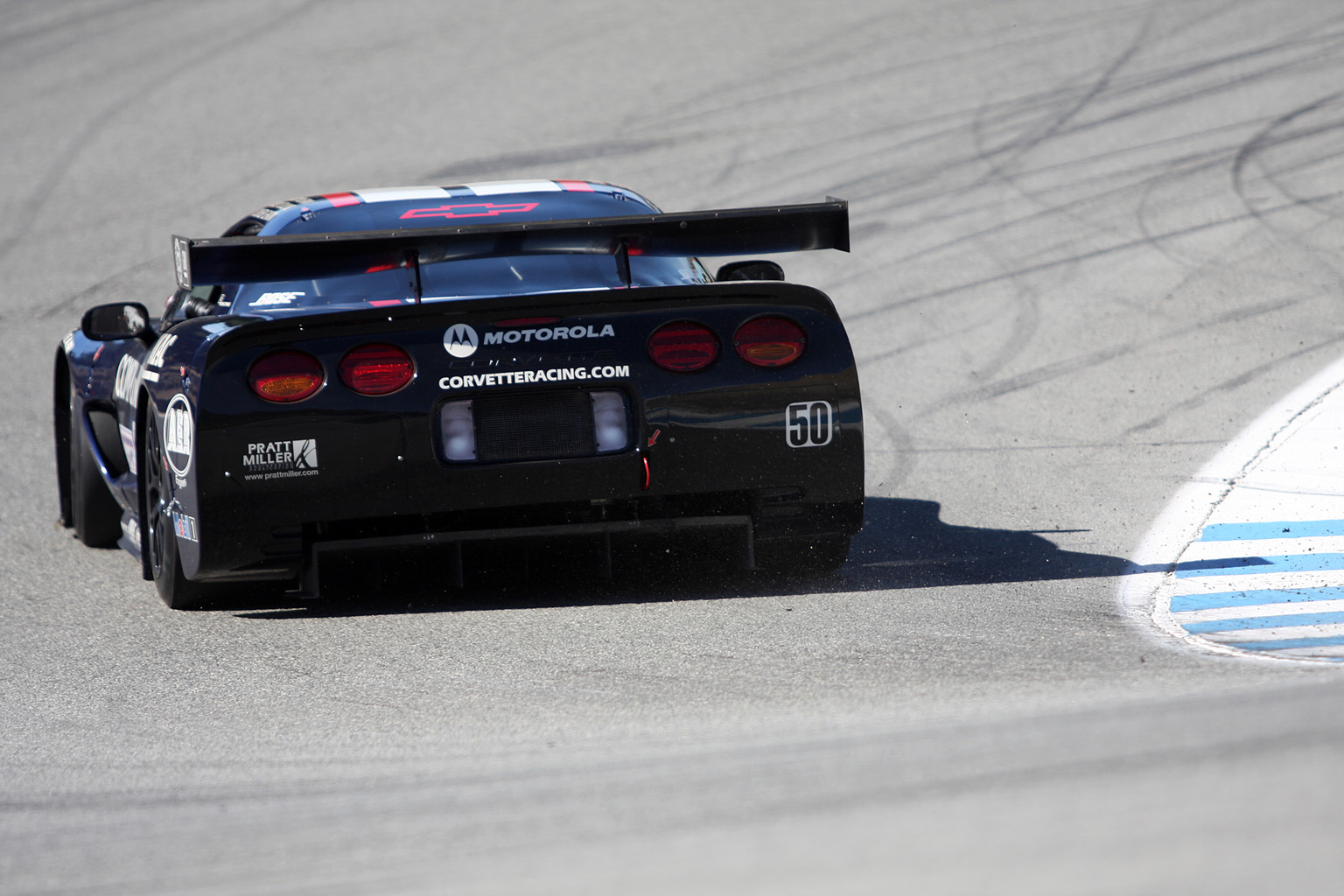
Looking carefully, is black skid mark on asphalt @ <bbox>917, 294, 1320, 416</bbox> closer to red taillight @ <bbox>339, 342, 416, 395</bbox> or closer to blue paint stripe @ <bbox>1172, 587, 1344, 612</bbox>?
blue paint stripe @ <bbox>1172, 587, 1344, 612</bbox>

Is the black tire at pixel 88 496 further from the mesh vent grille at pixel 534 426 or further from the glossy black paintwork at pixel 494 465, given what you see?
the mesh vent grille at pixel 534 426

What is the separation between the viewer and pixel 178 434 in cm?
439

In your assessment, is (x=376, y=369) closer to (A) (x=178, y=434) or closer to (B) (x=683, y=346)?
(A) (x=178, y=434)

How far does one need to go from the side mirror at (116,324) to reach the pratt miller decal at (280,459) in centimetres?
119

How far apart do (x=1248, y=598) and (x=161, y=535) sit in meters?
3.11


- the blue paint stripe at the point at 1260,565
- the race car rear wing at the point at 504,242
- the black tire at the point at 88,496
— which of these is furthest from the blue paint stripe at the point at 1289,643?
the black tire at the point at 88,496

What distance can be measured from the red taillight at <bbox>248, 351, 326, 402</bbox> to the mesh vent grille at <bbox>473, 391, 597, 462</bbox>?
1.45 feet

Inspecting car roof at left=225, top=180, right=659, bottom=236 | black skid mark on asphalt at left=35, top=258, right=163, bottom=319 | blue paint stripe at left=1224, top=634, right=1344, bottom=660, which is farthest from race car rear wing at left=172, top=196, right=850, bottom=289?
black skid mark on asphalt at left=35, top=258, right=163, bottom=319

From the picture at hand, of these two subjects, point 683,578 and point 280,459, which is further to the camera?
point 683,578

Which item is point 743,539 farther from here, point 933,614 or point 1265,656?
point 1265,656

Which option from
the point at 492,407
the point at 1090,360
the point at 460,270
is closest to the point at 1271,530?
the point at 492,407

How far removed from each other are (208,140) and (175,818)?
1279 centimetres

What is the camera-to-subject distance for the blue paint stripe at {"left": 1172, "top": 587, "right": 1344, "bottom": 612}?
4.36 m

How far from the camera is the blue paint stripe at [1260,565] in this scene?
474 cm
